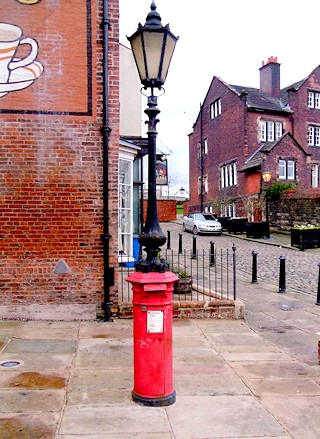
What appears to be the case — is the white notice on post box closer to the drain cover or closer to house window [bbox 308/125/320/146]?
the drain cover

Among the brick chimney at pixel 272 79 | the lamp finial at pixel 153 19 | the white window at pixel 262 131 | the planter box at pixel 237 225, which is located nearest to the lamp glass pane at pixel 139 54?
the lamp finial at pixel 153 19

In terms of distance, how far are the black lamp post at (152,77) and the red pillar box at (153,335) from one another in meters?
0.17

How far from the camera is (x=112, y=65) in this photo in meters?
7.66

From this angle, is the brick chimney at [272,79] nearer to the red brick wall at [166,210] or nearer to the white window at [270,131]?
the white window at [270,131]

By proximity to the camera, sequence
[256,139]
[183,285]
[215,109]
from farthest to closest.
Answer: [215,109] → [256,139] → [183,285]

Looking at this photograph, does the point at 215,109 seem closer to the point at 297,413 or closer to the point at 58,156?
the point at 58,156

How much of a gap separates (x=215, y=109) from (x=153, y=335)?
37.6 meters

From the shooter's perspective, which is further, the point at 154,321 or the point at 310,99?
the point at 310,99

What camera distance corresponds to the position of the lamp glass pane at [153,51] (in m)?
4.44

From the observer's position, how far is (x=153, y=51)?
14.7 feet

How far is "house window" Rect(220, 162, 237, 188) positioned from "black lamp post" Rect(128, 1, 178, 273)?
31.8 m

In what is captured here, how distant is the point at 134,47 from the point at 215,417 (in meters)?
3.66

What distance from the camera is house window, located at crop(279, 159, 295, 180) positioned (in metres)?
32.6

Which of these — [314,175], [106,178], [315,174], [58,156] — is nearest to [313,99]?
[315,174]
